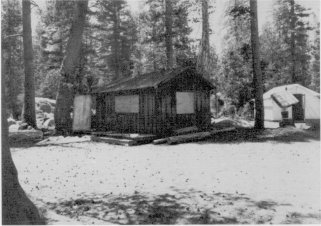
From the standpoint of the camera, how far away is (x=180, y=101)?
19.6m

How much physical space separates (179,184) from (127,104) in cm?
1238

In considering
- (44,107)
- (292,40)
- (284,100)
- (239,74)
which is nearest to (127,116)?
(284,100)

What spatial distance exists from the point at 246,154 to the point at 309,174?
366 cm

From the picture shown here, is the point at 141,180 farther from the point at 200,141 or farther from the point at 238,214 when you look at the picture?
the point at 200,141

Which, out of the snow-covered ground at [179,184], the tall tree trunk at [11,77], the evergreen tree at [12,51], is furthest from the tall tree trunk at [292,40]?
the tall tree trunk at [11,77]

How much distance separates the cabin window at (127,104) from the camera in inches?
780

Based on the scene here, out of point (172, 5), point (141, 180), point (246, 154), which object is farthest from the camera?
point (172, 5)

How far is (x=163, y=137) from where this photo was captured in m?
18.4

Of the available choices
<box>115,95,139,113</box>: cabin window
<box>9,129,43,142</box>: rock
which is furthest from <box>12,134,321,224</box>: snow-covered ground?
<box>9,129,43,142</box>: rock

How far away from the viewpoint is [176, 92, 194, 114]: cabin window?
19453 mm

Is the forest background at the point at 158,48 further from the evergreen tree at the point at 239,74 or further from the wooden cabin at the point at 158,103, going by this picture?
the wooden cabin at the point at 158,103

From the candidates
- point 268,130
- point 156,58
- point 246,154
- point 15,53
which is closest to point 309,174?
point 246,154

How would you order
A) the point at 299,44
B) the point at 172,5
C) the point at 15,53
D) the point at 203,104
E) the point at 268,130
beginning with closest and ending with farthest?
1. the point at 268,130
2. the point at 203,104
3. the point at 172,5
4. the point at 299,44
5. the point at 15,53

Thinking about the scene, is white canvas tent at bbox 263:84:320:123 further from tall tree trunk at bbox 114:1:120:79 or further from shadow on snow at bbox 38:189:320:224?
shadow on snow at bbox 38:189:320:224
